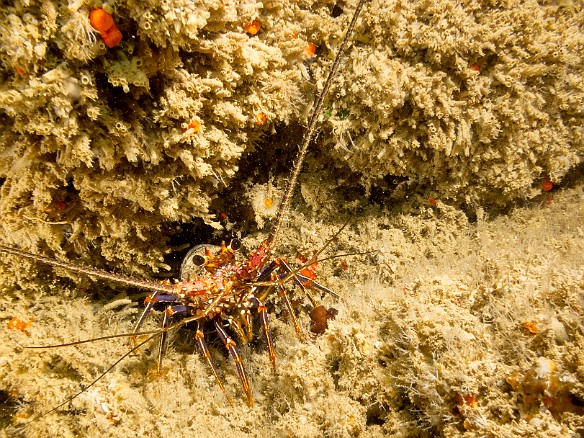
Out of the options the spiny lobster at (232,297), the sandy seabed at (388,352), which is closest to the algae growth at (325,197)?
the sandy seabed at (388,352)

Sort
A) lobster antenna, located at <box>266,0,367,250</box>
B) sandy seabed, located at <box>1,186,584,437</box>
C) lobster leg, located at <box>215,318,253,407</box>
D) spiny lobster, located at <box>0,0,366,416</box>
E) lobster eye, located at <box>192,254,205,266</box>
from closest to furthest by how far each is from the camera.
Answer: sandy seabed, located at <box>1,186,584,437</box>
lobster antenna, located at <box>266,0,367,250</box>
lobster leg, located at <box>215,318,253,407</box>
spiny lobster, located at <box>0,0,366,416</box>
lobster eye, located at <box>192,254,205,266</box>

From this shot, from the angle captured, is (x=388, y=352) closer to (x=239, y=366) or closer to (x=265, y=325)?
(x=265, y=325)

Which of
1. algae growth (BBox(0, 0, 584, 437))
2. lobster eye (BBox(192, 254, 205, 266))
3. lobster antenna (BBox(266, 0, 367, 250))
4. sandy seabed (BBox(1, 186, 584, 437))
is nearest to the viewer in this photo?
sandy seabed (BBox(1, 186, 584, 437))

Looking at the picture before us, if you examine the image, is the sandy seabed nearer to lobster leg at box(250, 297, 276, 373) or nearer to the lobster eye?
lobster leg at box(250, 297, 276, 373)

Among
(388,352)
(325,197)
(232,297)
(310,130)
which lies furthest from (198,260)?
(388,352)

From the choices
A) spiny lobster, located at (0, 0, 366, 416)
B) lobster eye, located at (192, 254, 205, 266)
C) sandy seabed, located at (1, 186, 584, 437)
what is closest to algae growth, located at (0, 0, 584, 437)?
sandy seabed, located at (1, 186, 584, 437)

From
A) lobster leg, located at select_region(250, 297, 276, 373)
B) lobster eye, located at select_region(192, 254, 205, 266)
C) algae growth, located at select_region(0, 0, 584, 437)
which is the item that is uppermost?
algae growth, located at select_region(0, 0, 584, 437)

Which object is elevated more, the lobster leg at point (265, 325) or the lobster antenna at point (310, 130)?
the lobster antenna at point (310, 130)

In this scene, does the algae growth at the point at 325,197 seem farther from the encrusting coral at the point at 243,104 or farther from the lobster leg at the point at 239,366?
the lobster leg at the point at 239,366
